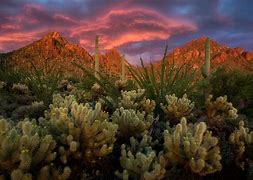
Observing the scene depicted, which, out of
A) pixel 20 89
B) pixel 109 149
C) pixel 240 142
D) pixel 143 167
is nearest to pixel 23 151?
pixel 109 149

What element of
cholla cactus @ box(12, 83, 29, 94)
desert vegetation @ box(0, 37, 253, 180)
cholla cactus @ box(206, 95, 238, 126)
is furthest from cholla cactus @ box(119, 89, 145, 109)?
cholla cactus @ box(12, 83, 29, 94)

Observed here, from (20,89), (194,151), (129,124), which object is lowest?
(20,89)

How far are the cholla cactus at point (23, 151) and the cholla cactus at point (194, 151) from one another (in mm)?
1008

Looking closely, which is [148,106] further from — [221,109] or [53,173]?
[53,173]

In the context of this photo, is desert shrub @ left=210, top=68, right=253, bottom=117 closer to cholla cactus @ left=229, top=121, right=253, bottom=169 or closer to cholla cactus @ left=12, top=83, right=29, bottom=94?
cholla cactus @ left=229, top=121, right=253, bottom=169

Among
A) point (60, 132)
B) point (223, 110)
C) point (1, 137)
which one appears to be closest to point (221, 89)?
point (223, 110)

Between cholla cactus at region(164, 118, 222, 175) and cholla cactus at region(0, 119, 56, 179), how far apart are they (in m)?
1.01

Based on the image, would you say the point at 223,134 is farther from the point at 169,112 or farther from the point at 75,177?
the point at 75,177

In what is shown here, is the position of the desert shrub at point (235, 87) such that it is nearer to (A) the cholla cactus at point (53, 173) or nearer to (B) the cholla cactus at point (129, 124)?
(B) the cholla cactus at point (129, 124)

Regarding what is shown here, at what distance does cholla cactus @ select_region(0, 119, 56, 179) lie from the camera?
9.19ft

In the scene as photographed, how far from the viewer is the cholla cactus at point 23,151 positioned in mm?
2801

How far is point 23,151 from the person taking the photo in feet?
9.16

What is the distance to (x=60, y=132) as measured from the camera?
338 cm

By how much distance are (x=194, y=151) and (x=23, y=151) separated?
1.37 meters
